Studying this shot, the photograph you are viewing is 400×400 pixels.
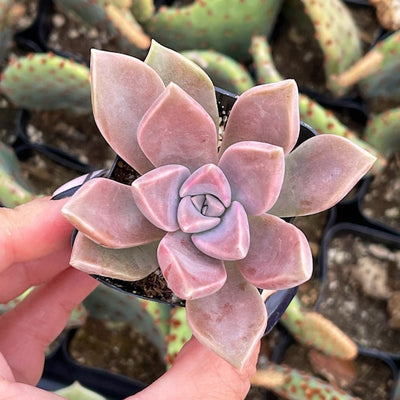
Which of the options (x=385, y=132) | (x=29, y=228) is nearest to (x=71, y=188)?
(x=29, y=228)

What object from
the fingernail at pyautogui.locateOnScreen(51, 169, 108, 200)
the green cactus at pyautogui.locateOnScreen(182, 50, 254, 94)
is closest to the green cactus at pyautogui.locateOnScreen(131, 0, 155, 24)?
the green cactus at pyautogui.locateOnScreen(182, 50, 254, 94)

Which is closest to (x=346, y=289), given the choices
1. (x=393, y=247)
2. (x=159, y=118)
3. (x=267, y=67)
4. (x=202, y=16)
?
(x=393, y=247)

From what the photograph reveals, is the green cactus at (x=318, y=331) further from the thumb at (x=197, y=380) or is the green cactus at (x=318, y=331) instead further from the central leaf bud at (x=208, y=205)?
the central leaf bud at (x=208, y=205)

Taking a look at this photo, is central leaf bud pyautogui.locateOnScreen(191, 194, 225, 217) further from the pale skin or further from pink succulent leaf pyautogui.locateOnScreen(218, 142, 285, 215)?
the pale skin

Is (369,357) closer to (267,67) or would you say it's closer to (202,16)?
(267,67)

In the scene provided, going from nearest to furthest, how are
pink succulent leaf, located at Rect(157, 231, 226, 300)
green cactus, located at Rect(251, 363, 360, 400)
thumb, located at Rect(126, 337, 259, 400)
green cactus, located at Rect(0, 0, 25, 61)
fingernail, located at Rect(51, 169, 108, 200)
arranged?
1. pink succulent leaf, located at Rect(157, 231, 226, 300)
2. thumb, located at Rect(126, 337, 259, 400)
3. fingernail, located at Rect(51, 169, 108, 200)
4. green cactus, located at Rect(251, 363, 360, 400)
5. green cactus, located at Rect(0, 0, 25, 61)

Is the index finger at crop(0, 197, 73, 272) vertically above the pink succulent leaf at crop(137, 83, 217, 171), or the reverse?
the pink succulent leaf at crop(137, 83, 217, 171)

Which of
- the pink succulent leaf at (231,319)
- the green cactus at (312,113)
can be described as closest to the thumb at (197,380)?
the pink succulent leaf at (231,319)
